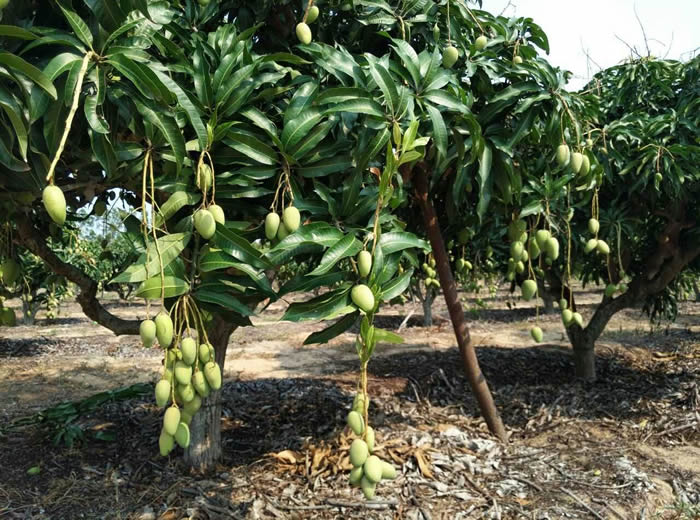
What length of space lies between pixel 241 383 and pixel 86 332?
848 centimetres

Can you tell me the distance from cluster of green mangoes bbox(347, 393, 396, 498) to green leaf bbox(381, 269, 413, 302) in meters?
0.28

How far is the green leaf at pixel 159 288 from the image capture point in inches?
43.7

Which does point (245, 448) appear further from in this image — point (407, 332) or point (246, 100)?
point (407, 332)

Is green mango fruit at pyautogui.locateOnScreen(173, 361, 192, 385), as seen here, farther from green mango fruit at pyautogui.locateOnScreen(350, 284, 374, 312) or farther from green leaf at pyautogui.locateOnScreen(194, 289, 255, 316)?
green mango fruit at pyautogui.locateOnScreen(350, 284, 374, 312)

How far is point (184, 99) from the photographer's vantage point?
118 cm

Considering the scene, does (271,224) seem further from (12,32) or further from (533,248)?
(533,248)

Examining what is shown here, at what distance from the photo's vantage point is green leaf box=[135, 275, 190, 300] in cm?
111

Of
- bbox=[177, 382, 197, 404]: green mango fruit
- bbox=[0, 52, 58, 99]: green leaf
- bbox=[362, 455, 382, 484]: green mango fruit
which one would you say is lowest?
bbox=[362, 455, 382, 484]: green mango fruit

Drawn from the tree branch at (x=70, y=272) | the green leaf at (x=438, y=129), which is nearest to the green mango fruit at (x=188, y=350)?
the green leaf at (x=438, y=129)

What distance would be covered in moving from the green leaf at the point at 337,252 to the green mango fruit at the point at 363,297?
85mm

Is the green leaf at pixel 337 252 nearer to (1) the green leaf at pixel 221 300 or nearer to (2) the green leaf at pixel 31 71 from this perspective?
(1) the green leaf at pixel 221 300

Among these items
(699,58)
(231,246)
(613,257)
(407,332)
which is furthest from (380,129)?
(407,332)

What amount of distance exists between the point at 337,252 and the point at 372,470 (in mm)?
508

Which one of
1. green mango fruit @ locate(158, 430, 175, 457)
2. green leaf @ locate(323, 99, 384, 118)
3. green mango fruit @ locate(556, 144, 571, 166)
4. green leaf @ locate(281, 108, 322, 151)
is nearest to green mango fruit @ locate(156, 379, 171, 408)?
green mango fruit @ locate(158, 430, 175, 457)
